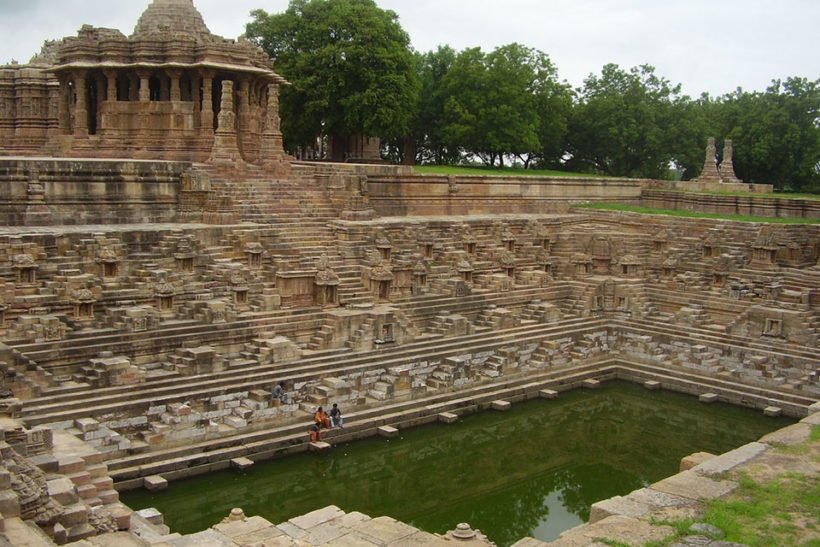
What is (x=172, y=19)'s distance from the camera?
2395 cm

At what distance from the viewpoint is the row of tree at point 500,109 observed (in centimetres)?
3172

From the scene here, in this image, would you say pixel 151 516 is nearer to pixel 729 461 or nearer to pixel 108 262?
pixel 108 262

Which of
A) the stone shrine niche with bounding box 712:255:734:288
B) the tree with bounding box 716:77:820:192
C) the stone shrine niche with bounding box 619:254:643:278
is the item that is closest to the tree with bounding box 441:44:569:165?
the tree with bounding box 716:77:820:192

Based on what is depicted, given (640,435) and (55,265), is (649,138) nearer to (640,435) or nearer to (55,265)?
(640,435)

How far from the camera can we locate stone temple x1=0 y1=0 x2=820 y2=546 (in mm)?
14039

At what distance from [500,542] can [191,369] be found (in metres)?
6.03

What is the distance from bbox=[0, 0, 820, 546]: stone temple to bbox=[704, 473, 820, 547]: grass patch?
0.69 meters

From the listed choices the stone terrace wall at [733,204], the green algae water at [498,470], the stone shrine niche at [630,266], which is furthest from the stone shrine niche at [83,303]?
the stone terrace wall at [733,204]

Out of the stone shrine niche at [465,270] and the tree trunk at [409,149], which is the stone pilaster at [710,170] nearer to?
the tree trunk at [409,149]

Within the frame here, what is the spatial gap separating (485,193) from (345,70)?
7.71 meters

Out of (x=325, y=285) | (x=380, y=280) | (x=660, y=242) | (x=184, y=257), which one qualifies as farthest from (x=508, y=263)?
(x=184, y=257)

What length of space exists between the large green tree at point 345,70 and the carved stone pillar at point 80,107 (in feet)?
33.1

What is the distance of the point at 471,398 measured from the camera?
60.5 feet

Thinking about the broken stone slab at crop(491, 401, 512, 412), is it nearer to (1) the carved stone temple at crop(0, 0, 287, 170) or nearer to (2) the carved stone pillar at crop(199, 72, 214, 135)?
(1) the carved stone temple at crop(0, 0, 287, 170)
